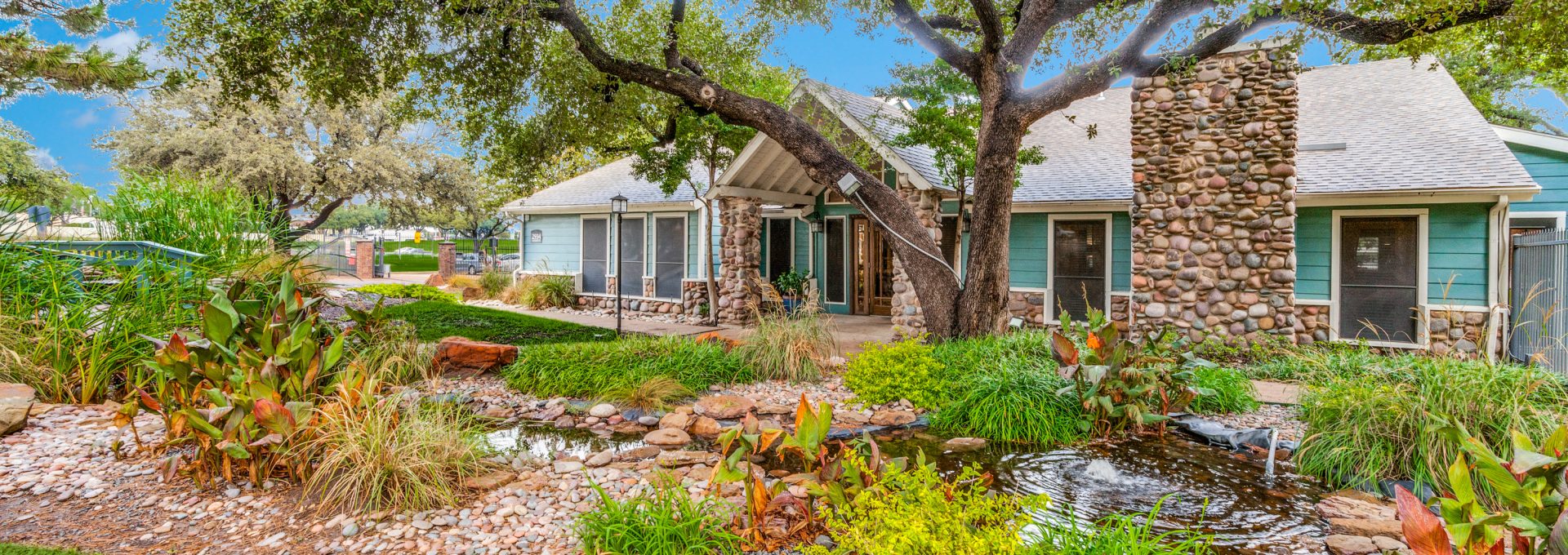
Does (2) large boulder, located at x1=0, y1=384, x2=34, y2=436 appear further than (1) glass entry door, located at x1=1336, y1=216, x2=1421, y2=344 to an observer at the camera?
No

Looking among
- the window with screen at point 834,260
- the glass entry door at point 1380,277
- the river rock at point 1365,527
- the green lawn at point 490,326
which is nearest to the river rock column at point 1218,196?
the glass entry door at point 1380,277

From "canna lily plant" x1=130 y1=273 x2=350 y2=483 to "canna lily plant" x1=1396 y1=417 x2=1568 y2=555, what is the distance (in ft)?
12.9

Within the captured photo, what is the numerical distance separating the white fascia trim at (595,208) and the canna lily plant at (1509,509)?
10647 mm

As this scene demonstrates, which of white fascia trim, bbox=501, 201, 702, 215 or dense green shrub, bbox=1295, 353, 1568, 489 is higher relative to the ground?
white fascia trim, bbox=501, 201, 702, 215

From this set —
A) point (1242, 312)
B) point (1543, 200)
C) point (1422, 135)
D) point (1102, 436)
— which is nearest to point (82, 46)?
point (1102, 436)

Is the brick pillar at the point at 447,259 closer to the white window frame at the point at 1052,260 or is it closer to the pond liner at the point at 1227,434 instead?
the white window frame at the point at 1052,260

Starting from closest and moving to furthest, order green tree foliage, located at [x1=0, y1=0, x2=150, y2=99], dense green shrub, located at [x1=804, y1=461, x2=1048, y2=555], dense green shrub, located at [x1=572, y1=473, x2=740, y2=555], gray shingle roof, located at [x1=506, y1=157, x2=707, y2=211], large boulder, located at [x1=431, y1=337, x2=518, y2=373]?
dense green shrub, located at [x1=804, y1=461, x2=1048, y2=555] → dense green shrub, located at [x1=572, y1=473, x2=740, y2=555] → large boulder, located at [x1=431, y1=337, x2=518, y2=373] → green tree foliage, located at [x1=0, y1=0, x2=150, y2=99] → gray shingle roof, located at [x1=506, y1=157, x2=707, y2=211]

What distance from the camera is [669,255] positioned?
509 inches

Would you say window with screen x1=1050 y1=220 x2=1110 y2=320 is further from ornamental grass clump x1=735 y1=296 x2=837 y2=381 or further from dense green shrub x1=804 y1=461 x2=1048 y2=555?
dense green shrub x1=804 y1=461 x2=1048 y2=555

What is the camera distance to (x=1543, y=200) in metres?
8.66

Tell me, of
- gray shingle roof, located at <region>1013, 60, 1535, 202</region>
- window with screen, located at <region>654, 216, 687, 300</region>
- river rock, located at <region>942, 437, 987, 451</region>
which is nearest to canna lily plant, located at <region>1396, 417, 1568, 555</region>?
river rock, located at <region>942, 437, 987, 451</region>

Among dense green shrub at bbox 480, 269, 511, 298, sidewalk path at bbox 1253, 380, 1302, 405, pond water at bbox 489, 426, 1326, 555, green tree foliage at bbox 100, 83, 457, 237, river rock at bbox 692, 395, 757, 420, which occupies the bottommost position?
pond water at bbox 489, 426, 1326, 555

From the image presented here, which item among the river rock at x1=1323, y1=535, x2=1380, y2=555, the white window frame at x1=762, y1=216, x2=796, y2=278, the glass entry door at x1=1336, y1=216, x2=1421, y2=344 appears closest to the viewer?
the river rock at x1=1323, y1=535, x2=1380, y2=555

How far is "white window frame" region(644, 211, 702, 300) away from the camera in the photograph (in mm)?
12492
